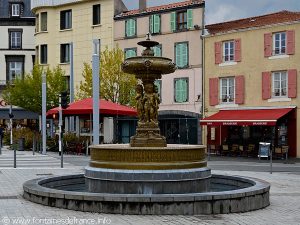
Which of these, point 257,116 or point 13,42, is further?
point 13,42

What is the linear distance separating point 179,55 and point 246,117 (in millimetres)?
8462

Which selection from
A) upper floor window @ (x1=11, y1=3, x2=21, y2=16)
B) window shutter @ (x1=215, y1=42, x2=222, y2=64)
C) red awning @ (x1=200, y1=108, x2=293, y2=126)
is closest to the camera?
red awning @ (x1=200, y1=108, x2=293, y2=126)

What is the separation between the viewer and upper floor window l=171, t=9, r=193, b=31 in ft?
125

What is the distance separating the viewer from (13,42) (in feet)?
180

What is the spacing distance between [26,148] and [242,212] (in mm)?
26737

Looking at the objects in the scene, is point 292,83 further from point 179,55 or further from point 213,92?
point 179,55

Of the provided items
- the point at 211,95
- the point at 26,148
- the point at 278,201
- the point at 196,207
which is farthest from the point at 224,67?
the point at 196,207

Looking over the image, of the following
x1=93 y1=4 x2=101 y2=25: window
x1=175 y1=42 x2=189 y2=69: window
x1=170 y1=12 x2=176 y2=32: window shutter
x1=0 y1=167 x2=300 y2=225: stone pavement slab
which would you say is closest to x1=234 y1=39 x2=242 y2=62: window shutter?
x1=175 y1=42 x2=189 y2=69: window

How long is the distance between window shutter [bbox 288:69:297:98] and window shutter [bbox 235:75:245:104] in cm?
322

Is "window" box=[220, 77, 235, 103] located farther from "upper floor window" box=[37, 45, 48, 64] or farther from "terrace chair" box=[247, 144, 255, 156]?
"upper floor window" box=[37, 45, 48, 64]

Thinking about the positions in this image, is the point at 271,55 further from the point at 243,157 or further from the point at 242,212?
the point at 242,212

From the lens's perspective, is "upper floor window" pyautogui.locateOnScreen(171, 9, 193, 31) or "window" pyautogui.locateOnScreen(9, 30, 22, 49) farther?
"window" pyautogui.locateOnScreen(9, 30, 22, 49)

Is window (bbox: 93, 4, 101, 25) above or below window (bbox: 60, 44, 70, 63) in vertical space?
above

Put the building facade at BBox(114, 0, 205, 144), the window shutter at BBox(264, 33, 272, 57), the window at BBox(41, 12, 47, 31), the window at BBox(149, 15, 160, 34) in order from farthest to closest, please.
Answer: the window at BBox(41, 12, 47, 31) < the window at BBox(149, 15, 160, 34) < the building facade at BBox(114, 0, 205, 144) < the window shutter at BBox(264, 33, 272, 57)
